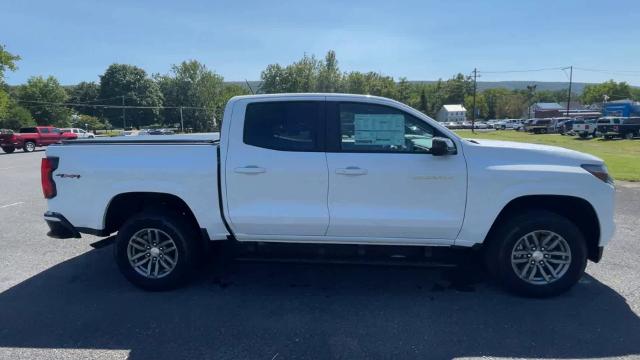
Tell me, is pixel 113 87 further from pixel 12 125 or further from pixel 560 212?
Result: pixel 560 212

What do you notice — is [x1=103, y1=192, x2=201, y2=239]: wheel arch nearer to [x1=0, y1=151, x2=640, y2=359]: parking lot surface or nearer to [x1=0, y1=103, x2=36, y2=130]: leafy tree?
[x1=0, y1=151, x2=640, y2=359]: parking lot surface

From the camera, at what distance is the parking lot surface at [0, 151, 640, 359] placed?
11.5ft

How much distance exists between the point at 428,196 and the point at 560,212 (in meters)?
1.45

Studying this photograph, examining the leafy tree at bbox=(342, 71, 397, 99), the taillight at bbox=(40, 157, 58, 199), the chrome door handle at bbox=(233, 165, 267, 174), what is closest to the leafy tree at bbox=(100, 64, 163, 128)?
the leafy tree at bbox=(342, 71, 397, 99)

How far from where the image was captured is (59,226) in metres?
4.73

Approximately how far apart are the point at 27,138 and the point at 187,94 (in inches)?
2833

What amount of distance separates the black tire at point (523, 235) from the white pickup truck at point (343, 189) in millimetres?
11

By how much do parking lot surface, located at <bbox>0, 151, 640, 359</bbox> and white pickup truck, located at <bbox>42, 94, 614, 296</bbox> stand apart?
1.27 feet

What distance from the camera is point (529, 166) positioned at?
14.0ft

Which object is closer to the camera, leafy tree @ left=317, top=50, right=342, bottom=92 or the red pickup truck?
the red pickup truck

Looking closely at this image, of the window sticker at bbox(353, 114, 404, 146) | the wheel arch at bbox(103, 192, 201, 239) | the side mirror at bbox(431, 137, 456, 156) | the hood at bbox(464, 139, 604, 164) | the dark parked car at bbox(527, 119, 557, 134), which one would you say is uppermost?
the window sticker at bbox(353, 114, 404, 146)

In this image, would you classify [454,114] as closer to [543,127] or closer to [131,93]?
[543,127]

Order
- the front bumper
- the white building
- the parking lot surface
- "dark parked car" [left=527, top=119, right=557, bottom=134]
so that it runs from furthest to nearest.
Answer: the white building < "dark parked car" [left=527, top=119, right=557, bottom=134] < the front bumper < the parking lot surface

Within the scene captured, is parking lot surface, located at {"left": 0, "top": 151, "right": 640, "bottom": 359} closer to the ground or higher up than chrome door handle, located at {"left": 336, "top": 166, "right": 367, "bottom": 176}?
closer to the ground
